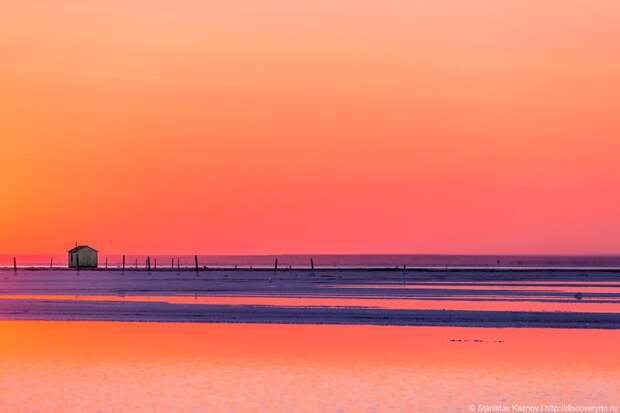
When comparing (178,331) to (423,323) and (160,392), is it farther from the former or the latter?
(160,392)

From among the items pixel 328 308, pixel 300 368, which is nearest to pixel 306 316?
pixel 328 308

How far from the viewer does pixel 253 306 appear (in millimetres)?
51906

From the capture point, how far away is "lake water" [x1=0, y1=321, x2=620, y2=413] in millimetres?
23062

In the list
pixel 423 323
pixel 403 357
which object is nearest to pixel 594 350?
pixel 403 357

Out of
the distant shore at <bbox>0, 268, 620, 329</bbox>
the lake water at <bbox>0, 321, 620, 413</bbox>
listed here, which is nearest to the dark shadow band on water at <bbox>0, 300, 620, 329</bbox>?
the distant shore at <bbox>0, 268, 620, 329</bbox>

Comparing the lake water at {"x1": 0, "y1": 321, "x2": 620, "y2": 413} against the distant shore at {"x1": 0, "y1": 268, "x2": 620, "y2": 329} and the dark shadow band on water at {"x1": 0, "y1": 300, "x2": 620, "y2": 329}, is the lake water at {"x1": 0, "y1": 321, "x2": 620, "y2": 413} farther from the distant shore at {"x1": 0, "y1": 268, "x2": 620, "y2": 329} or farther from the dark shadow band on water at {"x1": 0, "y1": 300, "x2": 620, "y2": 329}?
the distant shore at {"x1": 0, "y1": 268, "x2": 620, "y2": 329}

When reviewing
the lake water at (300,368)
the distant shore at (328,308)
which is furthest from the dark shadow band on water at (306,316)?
the lake water at (300,368)

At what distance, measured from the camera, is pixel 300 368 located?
2875 centimetres

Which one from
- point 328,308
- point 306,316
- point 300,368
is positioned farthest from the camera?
point 328,308

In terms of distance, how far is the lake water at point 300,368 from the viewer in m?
23.1

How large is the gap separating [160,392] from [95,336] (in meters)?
13.7

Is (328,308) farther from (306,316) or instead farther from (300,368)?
(300,368)

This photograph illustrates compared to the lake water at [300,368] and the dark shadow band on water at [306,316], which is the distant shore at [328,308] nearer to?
the dark shadow band on water at [306,316]

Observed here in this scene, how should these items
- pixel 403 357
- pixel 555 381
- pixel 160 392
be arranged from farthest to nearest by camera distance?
1. pixel 403 357
2. pixel 555 381
3. pixel 160 392
